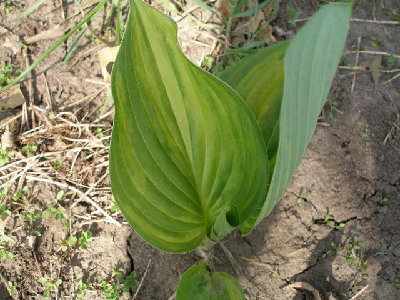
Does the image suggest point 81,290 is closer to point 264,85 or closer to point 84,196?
point 84,196

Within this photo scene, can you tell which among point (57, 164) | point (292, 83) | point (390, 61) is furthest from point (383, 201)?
point (57, 164)

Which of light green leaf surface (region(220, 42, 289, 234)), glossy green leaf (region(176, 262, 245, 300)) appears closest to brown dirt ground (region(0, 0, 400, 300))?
glossy green leaf (region(176, 262, 245, 300))

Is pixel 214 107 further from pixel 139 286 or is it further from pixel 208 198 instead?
pixel 139 286

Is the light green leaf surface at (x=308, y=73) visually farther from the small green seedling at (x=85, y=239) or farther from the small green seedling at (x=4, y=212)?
the small green seedling at (x=4, y=212)

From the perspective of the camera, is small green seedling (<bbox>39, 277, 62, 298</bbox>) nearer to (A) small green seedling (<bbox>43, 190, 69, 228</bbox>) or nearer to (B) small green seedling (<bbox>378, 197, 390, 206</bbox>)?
(A) small green seedling (<bbox>43, 190, 69, 228</bbox>)

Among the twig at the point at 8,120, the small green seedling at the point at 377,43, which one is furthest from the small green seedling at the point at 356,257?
the twig at the point at 8,120

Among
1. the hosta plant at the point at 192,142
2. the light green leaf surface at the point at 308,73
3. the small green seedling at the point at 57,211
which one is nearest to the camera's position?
the light green leaf surface at the point at 308,73

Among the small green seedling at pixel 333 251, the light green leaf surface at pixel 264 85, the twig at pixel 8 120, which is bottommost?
the small green seedling at pixel 333 251
